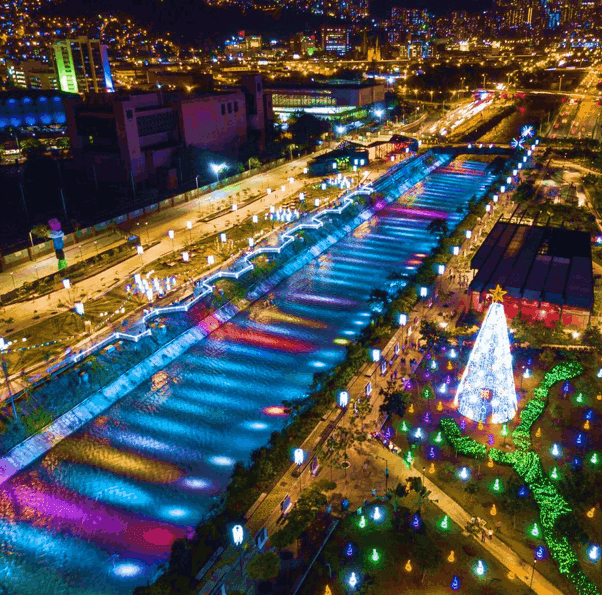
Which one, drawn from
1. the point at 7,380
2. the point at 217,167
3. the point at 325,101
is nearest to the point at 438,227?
the point at 217,167

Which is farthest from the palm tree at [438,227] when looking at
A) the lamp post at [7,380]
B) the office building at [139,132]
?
the lamp post at [7,380]

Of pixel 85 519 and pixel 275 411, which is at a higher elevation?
pixel 275 411

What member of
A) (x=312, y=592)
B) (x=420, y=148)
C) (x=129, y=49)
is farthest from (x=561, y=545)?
(x=129, y=49)

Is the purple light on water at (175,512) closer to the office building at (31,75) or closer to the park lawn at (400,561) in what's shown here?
the park lawn at (400,561)

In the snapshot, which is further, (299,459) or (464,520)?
(299,459)

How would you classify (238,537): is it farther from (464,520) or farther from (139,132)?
(139,132)

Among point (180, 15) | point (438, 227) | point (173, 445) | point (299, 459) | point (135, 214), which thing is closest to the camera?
point (299, 459)

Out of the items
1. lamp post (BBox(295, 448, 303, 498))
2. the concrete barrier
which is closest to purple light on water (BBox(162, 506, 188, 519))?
lamp post (BBox(295, 448, 303, 498))

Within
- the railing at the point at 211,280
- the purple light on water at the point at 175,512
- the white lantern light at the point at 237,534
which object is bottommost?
the purple light on water at the point at 175,512
